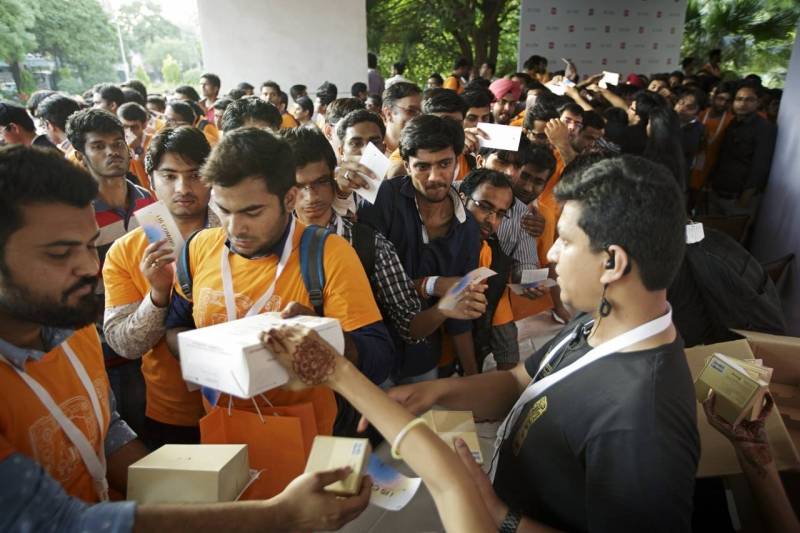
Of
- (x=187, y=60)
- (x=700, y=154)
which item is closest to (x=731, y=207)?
(x=700, y=154)

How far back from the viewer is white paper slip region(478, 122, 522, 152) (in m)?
3.25

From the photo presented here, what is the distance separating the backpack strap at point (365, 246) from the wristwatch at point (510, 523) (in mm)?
1047

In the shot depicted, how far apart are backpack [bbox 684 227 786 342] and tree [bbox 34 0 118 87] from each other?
1012cm

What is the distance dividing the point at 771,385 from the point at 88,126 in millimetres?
3779

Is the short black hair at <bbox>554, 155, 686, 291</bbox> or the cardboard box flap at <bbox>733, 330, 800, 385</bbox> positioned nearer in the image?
the short black hair at <bbox>554, 155, 686, 291</bbox>

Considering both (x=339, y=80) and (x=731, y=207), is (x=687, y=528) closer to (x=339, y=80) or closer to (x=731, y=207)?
(x=731, y=207)

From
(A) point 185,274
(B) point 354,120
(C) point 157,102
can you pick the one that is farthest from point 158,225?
(C) point 157,102

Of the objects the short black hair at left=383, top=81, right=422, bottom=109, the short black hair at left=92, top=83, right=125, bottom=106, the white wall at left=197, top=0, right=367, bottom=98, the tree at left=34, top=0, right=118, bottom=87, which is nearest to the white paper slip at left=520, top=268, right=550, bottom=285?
the short black hair at left=383, top=81, right=422, bottom=109

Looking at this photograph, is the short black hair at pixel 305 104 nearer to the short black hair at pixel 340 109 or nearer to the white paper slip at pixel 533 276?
the short black hair at pixel 340 109

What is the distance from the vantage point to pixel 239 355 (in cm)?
119

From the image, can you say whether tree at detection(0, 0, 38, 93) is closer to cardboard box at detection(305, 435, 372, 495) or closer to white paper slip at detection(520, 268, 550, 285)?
white paper slip at detection(520, 268, 550, 285)

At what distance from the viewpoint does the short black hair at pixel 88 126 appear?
2.90 m

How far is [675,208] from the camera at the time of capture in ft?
3.86

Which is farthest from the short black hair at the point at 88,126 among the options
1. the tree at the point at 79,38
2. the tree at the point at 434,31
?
the tree at the point at 434,31
